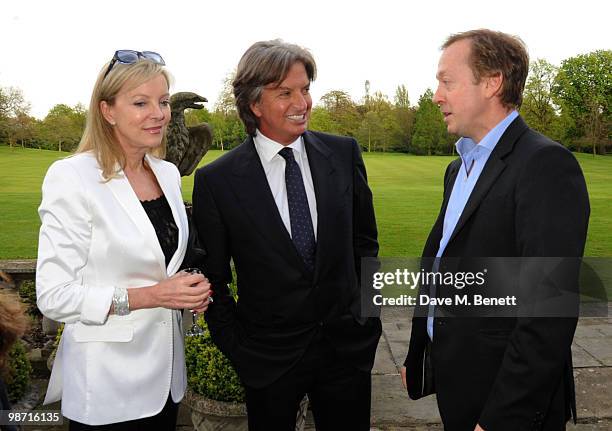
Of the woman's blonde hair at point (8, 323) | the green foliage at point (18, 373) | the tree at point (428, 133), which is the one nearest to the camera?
the woman's blonde hair at point (8, 323)

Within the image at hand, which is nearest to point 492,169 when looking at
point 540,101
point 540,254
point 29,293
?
point 540,254

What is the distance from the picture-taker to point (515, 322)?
231 centimetres

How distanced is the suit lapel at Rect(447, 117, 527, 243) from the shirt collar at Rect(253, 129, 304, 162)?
1.10m

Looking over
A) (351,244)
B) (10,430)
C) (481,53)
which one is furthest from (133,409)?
(481,53)

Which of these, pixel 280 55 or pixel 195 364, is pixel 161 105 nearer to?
pixel 280 55

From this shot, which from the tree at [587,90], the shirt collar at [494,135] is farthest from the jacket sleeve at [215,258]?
the tree at [587,90]

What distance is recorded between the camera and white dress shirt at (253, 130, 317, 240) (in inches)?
116

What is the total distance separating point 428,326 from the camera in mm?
2857

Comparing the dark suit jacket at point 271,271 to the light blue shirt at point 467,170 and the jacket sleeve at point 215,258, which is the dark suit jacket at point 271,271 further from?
the light blue shirt at point 467,170

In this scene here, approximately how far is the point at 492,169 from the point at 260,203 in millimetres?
1211

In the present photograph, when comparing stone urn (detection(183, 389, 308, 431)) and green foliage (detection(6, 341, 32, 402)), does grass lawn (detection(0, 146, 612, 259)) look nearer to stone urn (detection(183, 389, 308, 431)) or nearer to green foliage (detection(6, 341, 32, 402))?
green foliage (detection(6, 341, 32, 402))

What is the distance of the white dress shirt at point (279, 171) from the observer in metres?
2.95

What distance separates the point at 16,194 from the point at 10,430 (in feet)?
98.6

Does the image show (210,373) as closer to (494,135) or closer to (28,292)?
(494,135)
